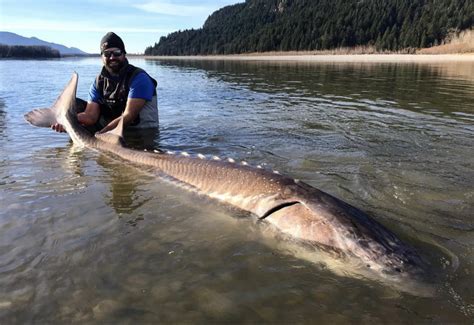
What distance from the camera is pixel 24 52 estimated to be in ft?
310

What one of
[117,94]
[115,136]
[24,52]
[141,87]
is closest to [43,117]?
[117,94]

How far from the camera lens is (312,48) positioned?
109 m

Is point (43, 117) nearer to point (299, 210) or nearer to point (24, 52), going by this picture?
point (299, 210)


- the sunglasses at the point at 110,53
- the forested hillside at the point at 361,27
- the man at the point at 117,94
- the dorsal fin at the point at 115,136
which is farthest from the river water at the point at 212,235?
the forested hillside at the point at 361,27

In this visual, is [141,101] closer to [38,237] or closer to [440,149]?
[38,237]

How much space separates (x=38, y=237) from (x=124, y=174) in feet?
6.22

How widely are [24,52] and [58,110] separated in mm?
100108

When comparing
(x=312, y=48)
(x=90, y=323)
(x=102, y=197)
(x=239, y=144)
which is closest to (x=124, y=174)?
(x=102, y=197)

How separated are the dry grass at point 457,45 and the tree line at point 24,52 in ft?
265

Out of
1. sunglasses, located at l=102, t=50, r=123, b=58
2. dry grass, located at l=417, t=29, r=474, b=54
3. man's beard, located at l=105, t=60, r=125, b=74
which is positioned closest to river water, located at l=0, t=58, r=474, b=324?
man's beard, located at l=105, t=60, r=125, b=74

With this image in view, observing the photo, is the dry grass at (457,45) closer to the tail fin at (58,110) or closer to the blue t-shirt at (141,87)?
the blue t-shirt at (141,87)

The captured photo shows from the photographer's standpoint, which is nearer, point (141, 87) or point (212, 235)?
point (212, 235)

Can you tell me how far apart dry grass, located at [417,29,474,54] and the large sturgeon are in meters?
69.1

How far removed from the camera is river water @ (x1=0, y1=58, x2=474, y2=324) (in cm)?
269
